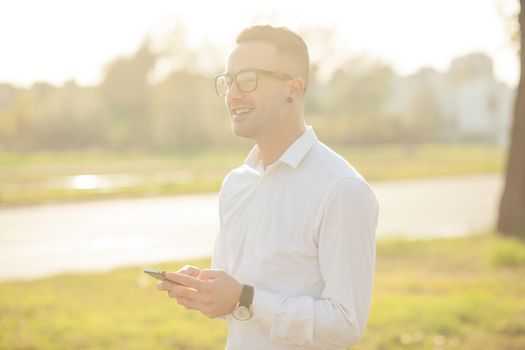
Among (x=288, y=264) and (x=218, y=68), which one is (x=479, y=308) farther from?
(x=218, y=68)

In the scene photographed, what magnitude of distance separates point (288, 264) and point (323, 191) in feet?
0.88

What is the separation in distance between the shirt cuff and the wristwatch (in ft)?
0.04

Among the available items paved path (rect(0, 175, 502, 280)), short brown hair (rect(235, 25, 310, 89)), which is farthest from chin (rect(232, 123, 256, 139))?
paved path (rect(0, 175, 502, 280))

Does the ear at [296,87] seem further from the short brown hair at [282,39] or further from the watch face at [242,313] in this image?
the watch face at [242,313]

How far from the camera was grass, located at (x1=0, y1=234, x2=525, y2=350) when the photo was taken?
17.8ft

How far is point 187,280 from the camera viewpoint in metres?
2.20

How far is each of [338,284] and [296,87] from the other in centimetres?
70

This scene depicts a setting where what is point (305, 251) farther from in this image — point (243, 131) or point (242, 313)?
point (243, 131)

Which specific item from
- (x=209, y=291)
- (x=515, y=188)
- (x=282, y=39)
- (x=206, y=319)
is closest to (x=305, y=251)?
(x=209, y=291)

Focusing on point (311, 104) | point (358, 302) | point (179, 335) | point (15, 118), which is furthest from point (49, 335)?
point (311, 104)

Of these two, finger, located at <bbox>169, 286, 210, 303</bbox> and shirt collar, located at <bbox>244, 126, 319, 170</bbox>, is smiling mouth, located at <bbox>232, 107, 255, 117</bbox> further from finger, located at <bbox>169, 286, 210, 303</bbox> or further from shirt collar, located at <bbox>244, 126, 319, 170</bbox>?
finger, located at <bbox>169, 286, 210, 303</bbox>

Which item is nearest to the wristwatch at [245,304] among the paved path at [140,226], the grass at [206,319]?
the grass at [206,319]

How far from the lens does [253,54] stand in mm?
2391

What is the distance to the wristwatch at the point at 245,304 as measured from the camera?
221cm
